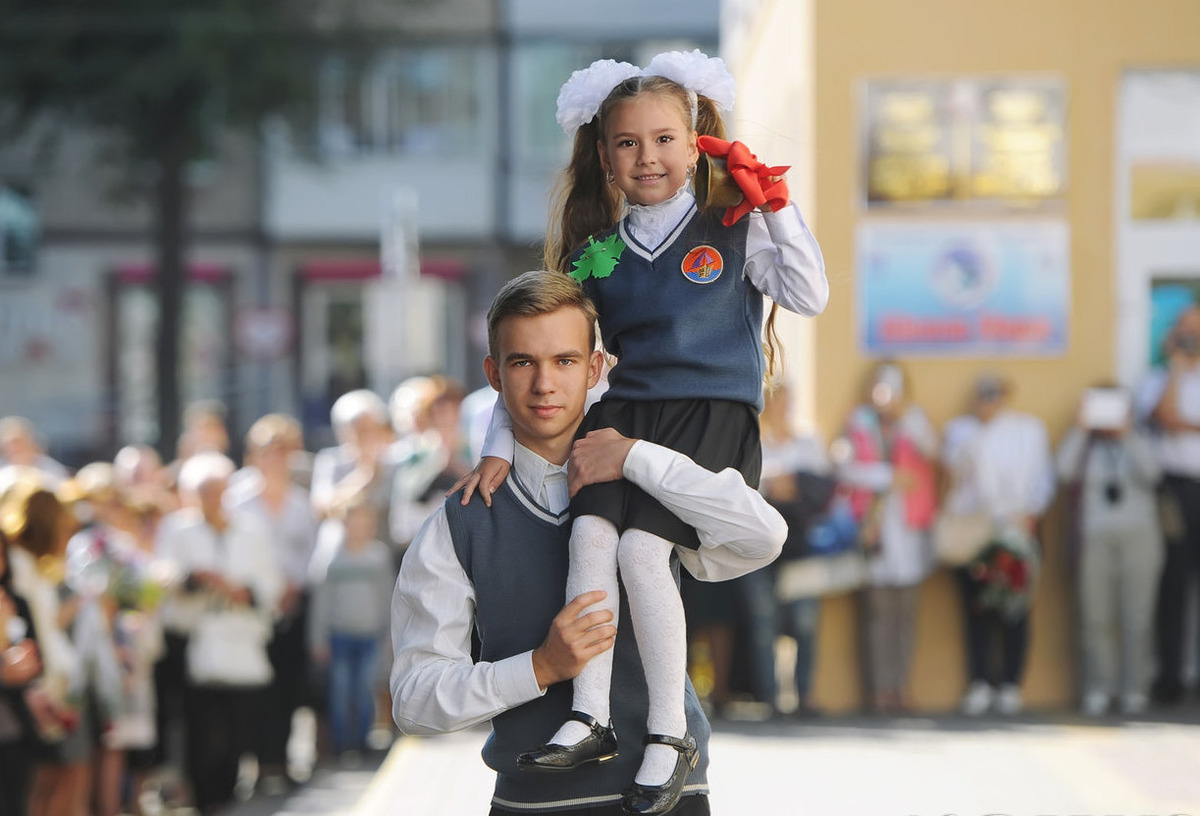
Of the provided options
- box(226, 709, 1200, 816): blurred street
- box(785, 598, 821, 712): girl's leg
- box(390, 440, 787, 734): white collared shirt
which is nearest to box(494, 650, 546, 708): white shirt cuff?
box(390, 440, 787, 734): white collared shirt

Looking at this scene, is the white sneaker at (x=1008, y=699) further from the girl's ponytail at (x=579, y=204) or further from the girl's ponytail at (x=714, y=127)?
the girl's ponytail at (x=579, y=204)

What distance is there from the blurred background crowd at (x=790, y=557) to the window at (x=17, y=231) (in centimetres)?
1962

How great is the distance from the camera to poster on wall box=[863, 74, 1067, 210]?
35.6 ft

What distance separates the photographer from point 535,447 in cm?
346

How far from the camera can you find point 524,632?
337 centimetres

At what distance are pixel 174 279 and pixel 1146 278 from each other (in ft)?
52.0

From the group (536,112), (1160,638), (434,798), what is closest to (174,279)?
(536,112)

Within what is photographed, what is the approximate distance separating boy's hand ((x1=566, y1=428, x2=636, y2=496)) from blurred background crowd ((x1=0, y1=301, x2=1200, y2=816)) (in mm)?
6031

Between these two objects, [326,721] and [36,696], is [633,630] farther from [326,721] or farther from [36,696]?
[326,721]

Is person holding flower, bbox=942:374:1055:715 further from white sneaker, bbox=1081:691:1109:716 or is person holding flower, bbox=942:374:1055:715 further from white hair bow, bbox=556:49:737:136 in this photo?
white hair bow, bbox=556:49:737:136

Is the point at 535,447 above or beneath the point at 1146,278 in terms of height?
beneath

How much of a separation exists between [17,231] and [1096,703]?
23644 mm

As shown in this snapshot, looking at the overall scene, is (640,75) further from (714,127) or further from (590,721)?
(590,721)

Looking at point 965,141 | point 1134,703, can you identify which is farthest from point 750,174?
point 965,141
